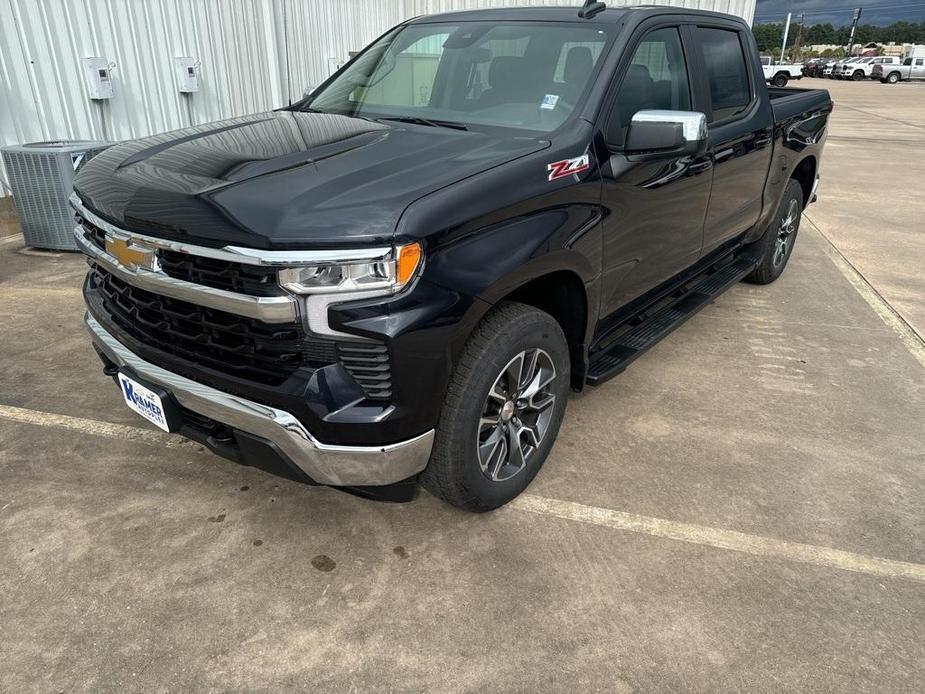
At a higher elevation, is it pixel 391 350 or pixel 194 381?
pixel 391 350

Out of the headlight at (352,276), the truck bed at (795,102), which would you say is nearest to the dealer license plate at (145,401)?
the headlight at (352,276)

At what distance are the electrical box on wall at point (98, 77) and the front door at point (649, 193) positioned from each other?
18.3 ft

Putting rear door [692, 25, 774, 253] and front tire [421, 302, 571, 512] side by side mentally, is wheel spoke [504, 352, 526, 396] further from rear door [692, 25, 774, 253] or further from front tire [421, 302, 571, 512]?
rear door [692, 25, 774, 253]

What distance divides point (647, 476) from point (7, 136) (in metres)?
6.30

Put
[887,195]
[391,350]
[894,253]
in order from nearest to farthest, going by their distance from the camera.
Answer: [391,350]
[894,253]
[887,195]

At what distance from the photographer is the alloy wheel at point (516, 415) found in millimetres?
2594

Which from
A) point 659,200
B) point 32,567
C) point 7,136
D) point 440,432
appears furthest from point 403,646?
point 7,136

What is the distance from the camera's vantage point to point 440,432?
235 cm

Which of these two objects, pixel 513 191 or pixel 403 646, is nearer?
pixel 403 646

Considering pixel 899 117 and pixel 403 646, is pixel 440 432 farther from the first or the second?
pixel 899 117

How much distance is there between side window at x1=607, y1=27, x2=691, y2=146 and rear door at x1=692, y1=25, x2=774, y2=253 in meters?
0.20

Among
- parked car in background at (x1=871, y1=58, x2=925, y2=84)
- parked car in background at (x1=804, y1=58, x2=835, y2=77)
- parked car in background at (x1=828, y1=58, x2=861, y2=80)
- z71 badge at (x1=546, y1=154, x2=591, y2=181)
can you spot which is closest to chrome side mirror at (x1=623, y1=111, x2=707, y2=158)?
z71 badge at (x1=546, y1=154, x2=591, y2=181)

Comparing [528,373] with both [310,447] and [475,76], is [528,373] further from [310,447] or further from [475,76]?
[475,76]

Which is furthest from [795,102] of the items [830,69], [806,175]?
[830,69]
